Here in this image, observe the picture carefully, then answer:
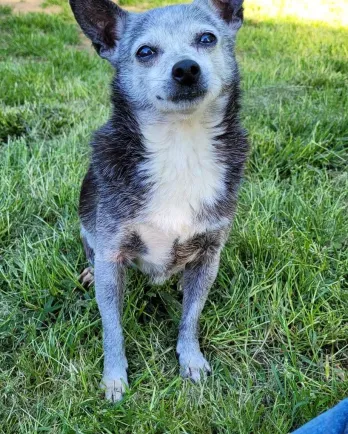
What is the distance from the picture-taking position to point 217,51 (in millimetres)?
2123

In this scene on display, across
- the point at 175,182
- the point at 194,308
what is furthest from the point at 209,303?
the point at 175,182

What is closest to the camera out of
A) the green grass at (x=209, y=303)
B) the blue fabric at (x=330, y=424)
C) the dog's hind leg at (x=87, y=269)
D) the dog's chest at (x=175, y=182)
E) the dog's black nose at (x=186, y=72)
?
the blue fabric at (x=330, y=424)

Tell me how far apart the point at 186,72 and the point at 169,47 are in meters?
0.23

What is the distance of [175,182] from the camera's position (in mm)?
2117

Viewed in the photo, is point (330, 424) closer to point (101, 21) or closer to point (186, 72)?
point (186, 72)

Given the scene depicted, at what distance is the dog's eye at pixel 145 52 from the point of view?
6.79 feet

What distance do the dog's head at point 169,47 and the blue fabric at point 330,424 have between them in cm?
119

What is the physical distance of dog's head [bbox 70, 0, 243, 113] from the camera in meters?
1.94

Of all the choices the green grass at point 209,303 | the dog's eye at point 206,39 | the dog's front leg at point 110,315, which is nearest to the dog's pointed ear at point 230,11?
the dog's eye at point 206,39

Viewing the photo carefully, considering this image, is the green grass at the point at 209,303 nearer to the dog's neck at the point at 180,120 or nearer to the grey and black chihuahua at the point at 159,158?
the grey and black chihuahua at the point at 159,158

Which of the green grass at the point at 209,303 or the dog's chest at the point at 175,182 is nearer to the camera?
the green grass at the point at 209,303

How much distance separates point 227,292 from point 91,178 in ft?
2.89

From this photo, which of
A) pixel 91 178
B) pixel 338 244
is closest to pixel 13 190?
pixel 91 178

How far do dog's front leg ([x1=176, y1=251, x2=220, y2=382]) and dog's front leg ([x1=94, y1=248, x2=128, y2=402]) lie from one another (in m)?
0.28
